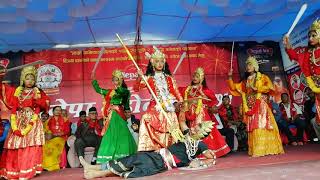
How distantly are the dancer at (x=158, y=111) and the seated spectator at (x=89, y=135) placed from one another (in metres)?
1.65

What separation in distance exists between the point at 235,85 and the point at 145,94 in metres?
2.62

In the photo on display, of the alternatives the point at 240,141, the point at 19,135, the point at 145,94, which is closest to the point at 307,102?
the point at 240,141

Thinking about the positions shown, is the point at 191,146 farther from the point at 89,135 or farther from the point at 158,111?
the point at 89,135

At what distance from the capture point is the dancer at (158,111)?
3.50 metres

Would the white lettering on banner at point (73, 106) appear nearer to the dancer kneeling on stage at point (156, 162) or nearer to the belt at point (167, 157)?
the dancer kneeling on stage at point (156, 162)

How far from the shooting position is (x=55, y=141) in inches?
197

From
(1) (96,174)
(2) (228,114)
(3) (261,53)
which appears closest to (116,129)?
(1) (96,174)

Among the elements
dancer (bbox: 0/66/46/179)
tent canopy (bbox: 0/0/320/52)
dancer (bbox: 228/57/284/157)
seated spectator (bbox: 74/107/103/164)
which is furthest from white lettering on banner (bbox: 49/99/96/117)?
dancer (bbox: 228/57/284/157)

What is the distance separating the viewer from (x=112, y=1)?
4664mm

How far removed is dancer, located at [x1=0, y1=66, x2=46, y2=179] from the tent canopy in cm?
108

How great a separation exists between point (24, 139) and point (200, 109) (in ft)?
7.53

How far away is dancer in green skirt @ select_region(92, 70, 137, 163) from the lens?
156 inches

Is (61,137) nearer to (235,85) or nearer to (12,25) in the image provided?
(12,25)

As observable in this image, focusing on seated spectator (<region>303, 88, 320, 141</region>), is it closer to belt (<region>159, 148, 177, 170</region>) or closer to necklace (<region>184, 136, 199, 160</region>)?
necklace (<region>184, 136, 199, 160</region>)
